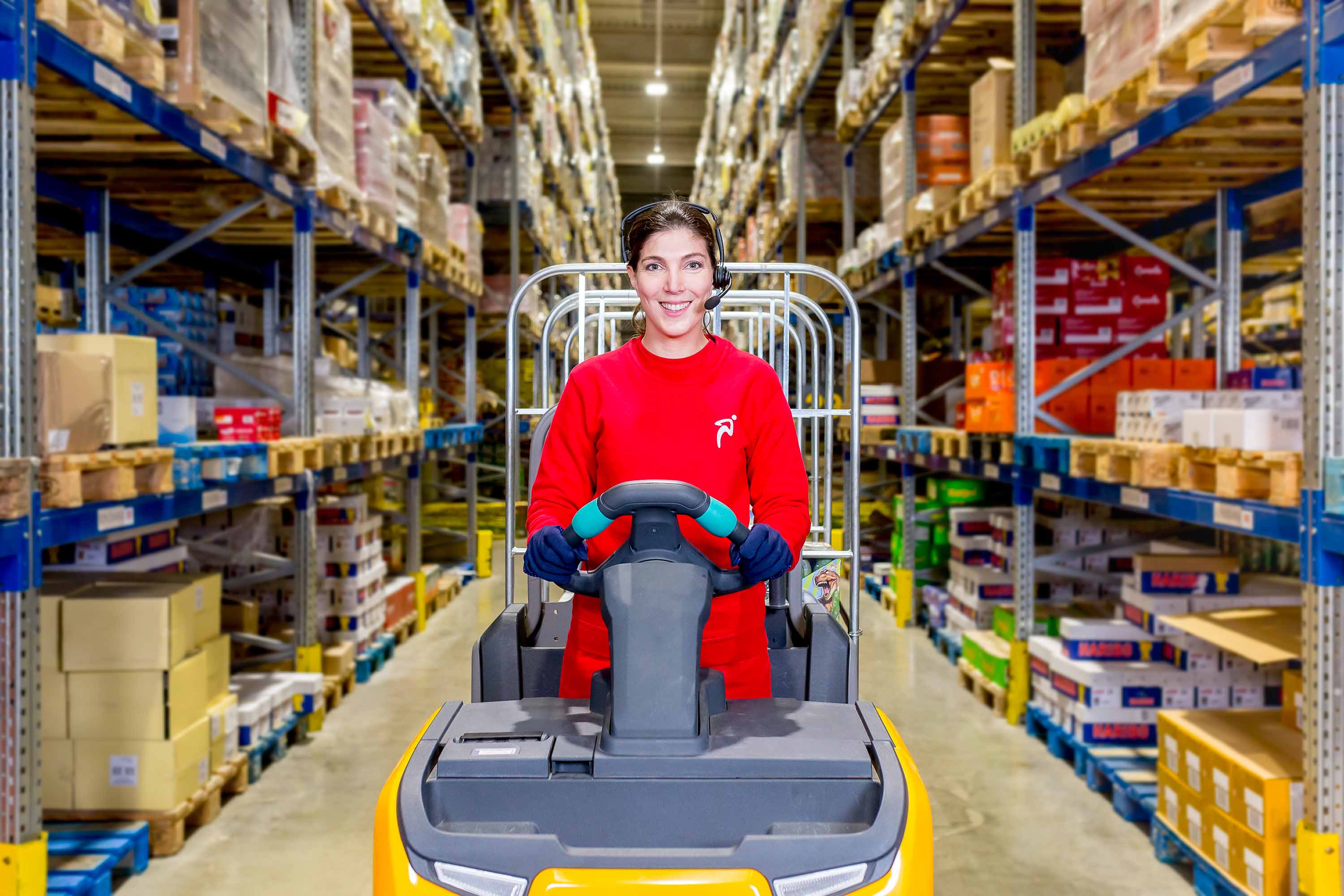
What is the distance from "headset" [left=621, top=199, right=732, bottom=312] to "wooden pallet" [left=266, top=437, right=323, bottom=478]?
8.60ft

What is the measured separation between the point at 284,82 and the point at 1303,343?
13.2 feet

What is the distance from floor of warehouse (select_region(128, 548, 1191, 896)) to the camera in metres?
3.40

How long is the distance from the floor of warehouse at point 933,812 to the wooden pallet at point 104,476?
4.09 feet

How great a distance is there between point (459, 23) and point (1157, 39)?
6.64 m

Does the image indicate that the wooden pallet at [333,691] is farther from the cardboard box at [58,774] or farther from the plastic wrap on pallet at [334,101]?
the plastic wrap on pallet at [334,101]

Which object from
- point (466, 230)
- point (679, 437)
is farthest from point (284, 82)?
point (466, 230)

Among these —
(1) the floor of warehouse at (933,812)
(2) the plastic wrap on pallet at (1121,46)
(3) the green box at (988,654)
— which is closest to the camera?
(1) the floor of warehouse at (933,812)

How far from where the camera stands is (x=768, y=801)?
5.16 ft

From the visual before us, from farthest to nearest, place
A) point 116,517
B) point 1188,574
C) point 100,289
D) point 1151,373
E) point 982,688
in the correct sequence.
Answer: point 982,688 < point 1151,373 < point 100,289 < point 1188,574 < point 116,517

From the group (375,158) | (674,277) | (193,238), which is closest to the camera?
(674,277)

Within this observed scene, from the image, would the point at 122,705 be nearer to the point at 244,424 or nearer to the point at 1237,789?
the point at 244,424

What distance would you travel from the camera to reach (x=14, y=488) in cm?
267

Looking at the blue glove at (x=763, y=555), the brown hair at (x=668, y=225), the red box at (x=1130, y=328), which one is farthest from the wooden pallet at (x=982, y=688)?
the blue glove at (x=763, y=555)

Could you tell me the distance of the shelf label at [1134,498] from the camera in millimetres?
3799
